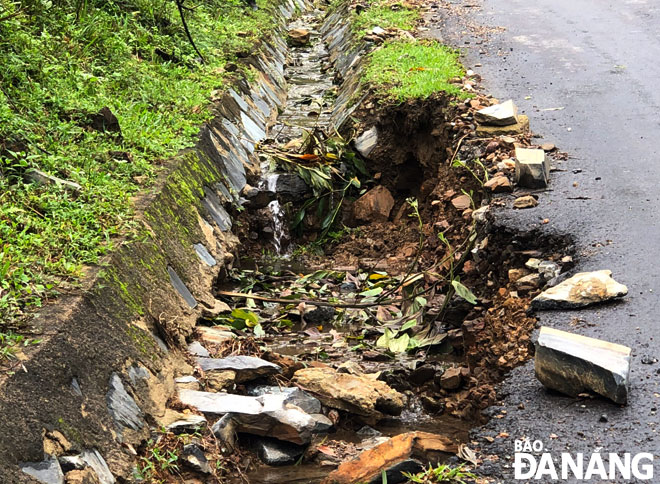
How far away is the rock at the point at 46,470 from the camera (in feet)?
11.0

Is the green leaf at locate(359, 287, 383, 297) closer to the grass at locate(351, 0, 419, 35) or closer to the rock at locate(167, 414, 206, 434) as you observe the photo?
the rock at locate(167, 414, 206, 434)

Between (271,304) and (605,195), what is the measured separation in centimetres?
296

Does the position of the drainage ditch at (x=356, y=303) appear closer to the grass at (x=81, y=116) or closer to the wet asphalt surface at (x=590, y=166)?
the wet asphalt surface at (x=590, y=166)

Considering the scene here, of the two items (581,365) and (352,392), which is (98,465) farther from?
(581,365)

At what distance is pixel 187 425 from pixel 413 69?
6024 mm

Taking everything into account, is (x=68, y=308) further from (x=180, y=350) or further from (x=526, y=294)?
(x=526, y=294)

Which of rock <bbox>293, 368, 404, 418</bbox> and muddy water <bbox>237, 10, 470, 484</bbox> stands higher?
rock <bbox>293, 368, 404, 418</bbox>

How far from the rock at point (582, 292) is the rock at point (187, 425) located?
220 cm

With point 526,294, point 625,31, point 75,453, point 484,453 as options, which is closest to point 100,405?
point 75,453

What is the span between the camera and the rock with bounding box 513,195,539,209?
6105 millimetres

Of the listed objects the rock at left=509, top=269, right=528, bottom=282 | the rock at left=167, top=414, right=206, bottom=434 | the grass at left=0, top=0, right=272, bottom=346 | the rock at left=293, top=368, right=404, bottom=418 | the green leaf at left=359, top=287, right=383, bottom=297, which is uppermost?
the grass at left=0, top=0, right=272, bottom=346

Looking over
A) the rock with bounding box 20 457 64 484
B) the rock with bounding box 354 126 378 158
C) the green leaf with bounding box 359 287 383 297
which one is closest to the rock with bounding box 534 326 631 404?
the rock with bounding box 20 457 64 484

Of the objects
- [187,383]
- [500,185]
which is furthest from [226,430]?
[500,185]

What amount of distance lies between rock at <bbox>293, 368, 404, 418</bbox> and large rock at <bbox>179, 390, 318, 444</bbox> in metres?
0.27
